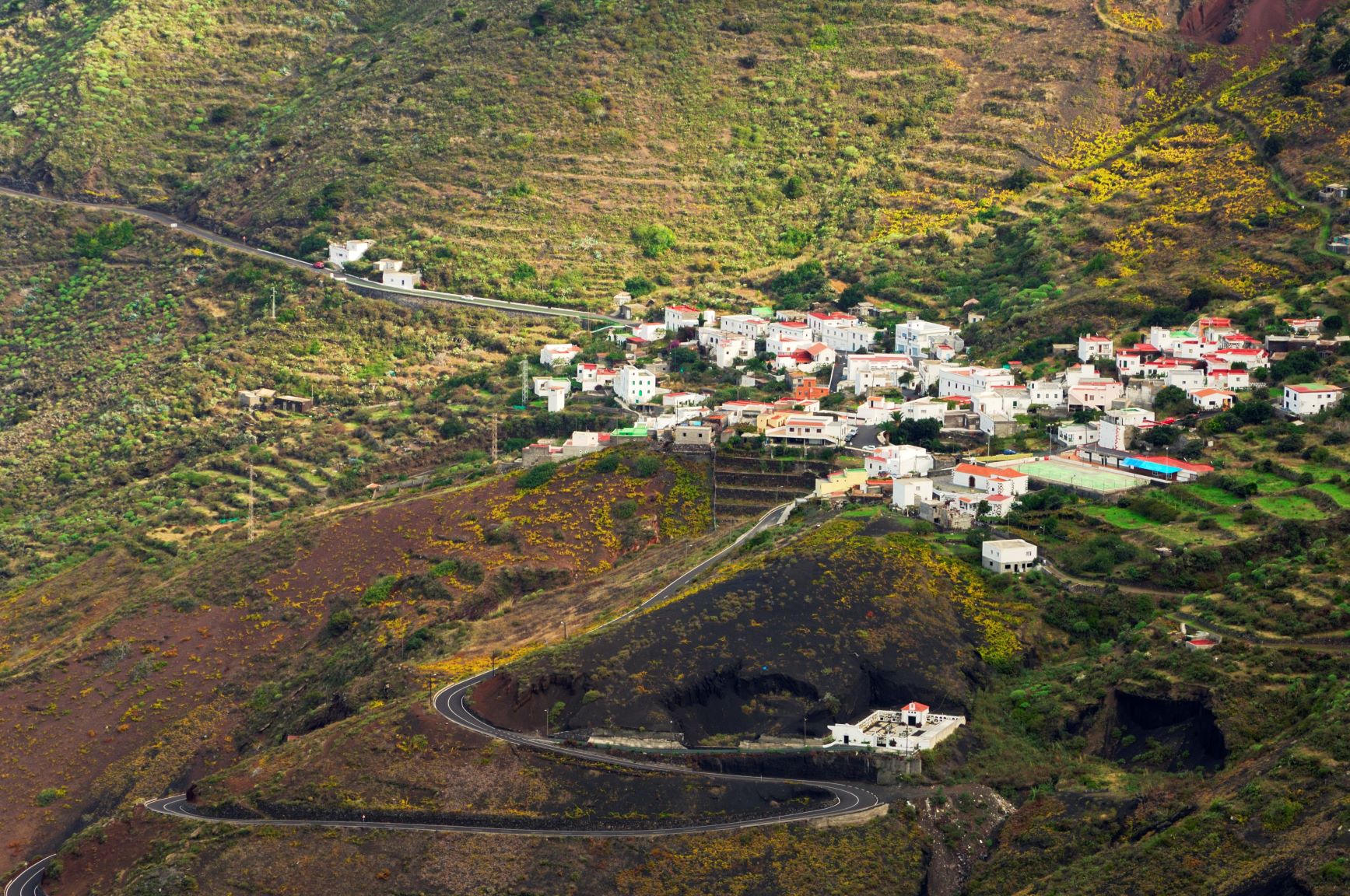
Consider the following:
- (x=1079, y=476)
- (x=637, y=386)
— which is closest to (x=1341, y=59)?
(x=637, y=386)

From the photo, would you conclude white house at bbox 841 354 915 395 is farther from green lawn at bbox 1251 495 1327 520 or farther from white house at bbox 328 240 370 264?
white house at bbox 328 240 370 264

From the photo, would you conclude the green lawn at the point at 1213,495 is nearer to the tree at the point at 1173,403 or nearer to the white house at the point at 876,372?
the tree at the point at 1173,403

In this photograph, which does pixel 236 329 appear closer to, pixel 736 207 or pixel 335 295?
pixel 335 295

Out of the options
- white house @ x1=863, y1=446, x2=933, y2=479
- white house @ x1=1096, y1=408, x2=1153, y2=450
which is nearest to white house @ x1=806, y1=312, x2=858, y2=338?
white house @ x1=1096, y1=408, x2=1153, y2=450

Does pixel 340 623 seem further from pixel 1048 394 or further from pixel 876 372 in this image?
pixel 1048 394

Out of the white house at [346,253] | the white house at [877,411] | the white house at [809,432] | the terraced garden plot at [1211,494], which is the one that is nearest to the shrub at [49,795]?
the white house at [809,432]

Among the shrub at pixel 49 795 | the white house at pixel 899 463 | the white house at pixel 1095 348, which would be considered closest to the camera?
the shrub at pixel 49 795

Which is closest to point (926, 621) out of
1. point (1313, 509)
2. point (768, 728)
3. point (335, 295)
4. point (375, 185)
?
point (768, 728)
